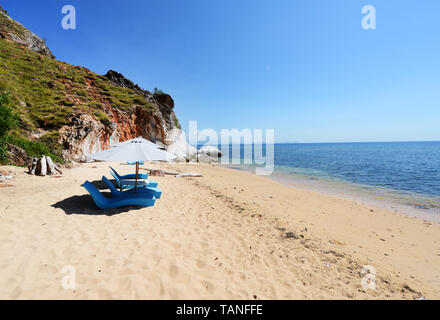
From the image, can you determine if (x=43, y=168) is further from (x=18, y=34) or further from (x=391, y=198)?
(x=18, y=34)

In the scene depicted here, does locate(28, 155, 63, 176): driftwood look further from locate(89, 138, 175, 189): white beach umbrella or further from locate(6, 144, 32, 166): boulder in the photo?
locate(89, 138, 175, 189): white beach umbrella

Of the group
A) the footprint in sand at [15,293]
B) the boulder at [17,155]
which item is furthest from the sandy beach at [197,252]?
the boulder at [17,155]

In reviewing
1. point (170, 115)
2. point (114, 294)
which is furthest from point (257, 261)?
point (170, 115)

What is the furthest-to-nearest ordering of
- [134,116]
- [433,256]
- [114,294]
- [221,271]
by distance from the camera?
[134,116] → [433,256] → [221,271] → [114,294]

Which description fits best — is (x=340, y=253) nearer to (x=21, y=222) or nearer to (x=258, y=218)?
(x=258, y=218)

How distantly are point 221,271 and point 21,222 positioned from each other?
5728 mm

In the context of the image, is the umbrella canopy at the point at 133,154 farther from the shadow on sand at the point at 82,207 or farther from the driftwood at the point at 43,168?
the driftwood at the point at 43,168

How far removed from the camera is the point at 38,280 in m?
3.04

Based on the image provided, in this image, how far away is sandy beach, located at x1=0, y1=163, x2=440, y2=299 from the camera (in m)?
3.20

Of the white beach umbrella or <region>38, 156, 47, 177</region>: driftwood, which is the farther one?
<region>38, 156, 47, 177</region>: driftwood

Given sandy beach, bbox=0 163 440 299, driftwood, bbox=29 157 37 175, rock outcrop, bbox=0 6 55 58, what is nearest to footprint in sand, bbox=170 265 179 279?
sandy beach, bbox=0 163 440 299

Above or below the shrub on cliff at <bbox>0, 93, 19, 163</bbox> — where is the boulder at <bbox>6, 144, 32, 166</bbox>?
below
